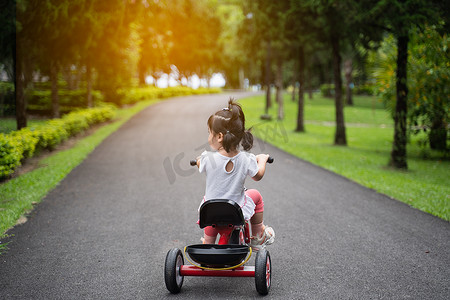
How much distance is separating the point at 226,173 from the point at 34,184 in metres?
5.78

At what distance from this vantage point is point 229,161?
3492 mm

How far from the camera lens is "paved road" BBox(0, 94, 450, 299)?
3.64 metres

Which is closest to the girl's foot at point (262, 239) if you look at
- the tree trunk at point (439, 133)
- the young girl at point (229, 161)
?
the young girl at point (229, 161)

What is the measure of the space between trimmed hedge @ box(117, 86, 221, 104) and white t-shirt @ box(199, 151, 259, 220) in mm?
25156

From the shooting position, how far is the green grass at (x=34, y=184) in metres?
5.92

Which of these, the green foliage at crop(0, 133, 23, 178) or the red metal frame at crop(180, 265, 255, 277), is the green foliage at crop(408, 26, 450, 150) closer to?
the red metal frame at crop(180, 265, 255, 277)

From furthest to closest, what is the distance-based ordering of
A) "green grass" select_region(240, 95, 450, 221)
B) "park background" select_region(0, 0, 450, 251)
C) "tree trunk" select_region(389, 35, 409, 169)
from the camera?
"tree trunk" select_region(389, 35, 409, 169)
"park background" select_region(0, 0, 450, 251)
"green grass" select_region(240, 95, 450, 221)

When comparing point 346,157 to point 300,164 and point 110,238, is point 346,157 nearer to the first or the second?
point 300,164

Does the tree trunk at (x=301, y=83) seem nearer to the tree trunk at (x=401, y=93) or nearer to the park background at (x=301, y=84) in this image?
the park background at (x=301, y=84)

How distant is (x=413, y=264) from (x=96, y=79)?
25005mm

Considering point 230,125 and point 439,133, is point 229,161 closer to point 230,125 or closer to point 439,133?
point 230,125

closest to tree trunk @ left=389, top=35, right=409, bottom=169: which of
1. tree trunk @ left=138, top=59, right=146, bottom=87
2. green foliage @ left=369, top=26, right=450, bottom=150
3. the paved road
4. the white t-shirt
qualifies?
green foliage @ left=369, top=26, right=450, bottom=150

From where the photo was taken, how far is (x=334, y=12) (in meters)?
12.8

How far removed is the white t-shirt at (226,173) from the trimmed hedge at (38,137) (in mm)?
5883
